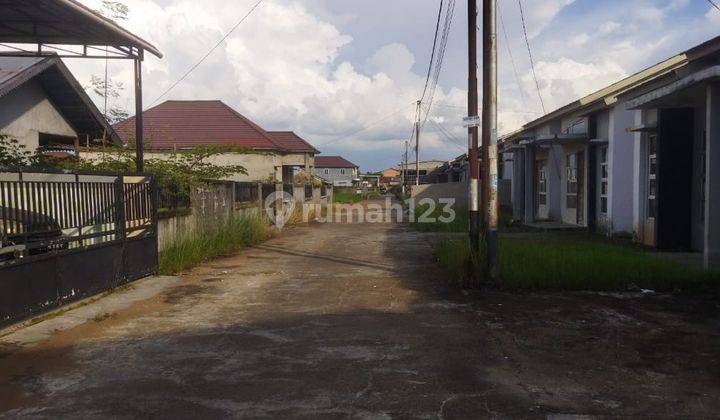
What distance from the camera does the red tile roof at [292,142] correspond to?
34.2 metres

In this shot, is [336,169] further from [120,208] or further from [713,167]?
[713,167]

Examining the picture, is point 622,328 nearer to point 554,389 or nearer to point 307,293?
point 554,389

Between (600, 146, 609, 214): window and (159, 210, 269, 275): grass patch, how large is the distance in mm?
9397

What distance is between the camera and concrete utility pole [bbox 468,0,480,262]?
9797 millimetres

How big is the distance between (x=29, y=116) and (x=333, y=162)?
102m

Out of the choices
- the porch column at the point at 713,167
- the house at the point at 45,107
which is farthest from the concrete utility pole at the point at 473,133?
the house at the point at 45,107

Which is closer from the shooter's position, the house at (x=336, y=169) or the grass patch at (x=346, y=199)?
the grass patch at (x=346, y=199)

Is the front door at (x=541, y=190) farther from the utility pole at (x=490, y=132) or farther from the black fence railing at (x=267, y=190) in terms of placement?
the utility pole at (x=490, y=132)

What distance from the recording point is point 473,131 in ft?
33.0

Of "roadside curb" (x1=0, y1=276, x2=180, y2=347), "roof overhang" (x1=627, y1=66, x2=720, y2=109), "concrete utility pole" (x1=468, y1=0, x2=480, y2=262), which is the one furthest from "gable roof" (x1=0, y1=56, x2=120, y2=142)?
"roof overhang" (x1=627, y1=66, x2=720, y2=109)

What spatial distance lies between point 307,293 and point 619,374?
484cm

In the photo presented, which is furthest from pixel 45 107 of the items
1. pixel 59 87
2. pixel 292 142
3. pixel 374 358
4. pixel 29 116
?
pixel 292 142

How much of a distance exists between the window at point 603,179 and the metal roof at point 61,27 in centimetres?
1159

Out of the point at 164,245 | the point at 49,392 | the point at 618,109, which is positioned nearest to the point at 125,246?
the point at 164,245
